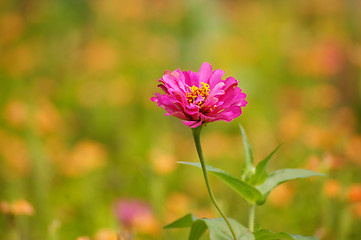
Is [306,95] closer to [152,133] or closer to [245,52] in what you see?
[245,52]

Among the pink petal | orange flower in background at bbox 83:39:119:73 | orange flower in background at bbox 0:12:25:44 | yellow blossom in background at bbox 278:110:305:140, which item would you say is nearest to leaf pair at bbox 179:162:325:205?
the pink petal

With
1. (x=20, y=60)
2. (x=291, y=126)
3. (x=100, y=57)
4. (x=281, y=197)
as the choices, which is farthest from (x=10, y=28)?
(x=281, y=197)

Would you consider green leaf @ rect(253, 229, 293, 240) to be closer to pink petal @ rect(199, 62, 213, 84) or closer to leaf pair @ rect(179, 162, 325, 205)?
leaf pair @ rect(179, 162, 325, 205)

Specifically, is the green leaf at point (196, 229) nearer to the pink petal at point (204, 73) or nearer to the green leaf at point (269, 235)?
the green leaf at point (269, 235)

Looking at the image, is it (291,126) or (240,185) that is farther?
(291,126)

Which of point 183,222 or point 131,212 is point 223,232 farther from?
point 131,212

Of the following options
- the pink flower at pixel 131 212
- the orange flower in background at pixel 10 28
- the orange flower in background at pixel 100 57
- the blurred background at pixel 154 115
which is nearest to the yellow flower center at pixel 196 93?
the blurred background at pixel 154 115
